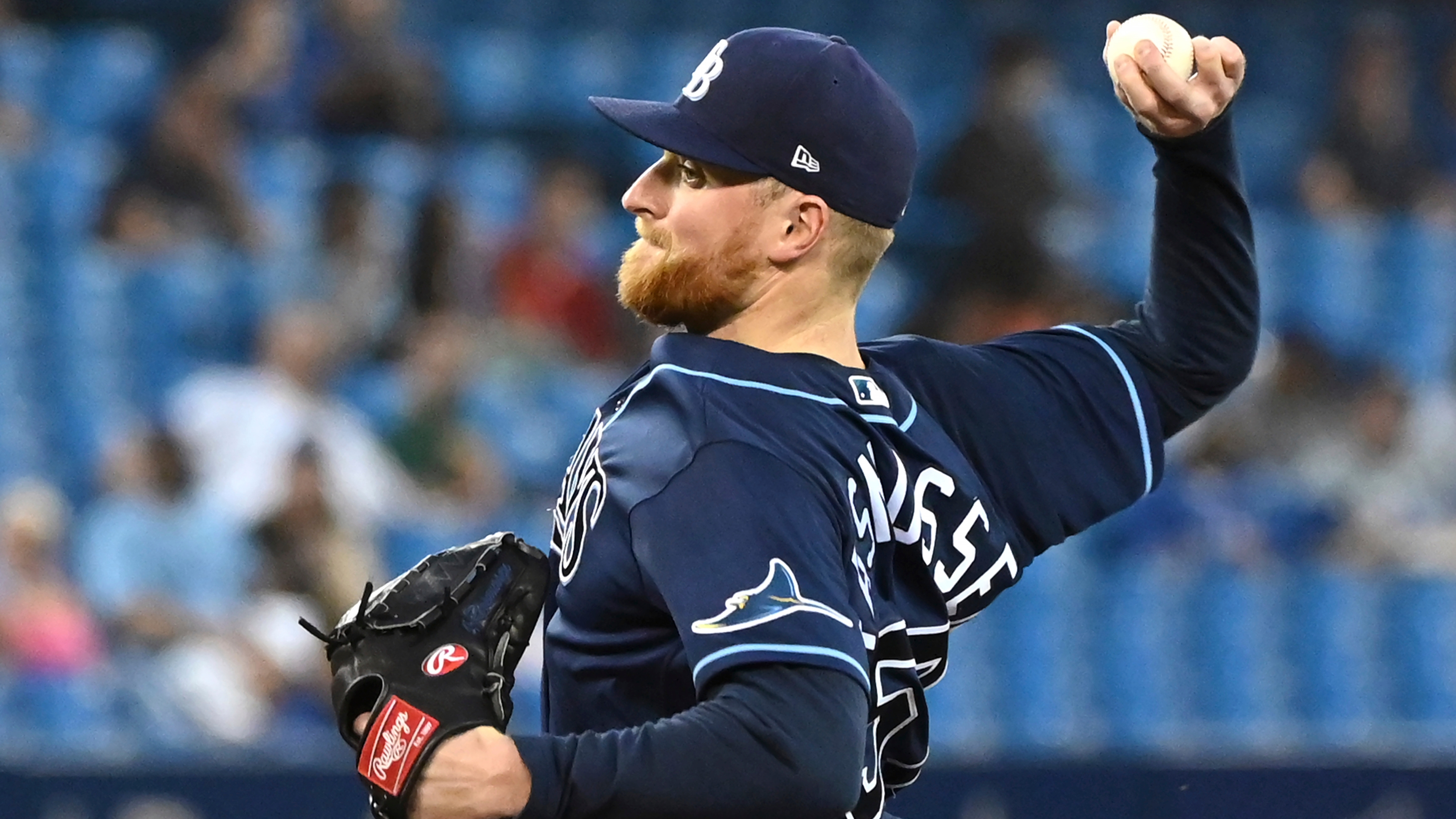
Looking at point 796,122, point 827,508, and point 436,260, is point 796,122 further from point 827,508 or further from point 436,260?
point 436,260

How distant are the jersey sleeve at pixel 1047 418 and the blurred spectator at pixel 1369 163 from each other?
6.22 m

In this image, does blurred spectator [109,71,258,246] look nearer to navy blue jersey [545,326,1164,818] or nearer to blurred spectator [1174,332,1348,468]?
blurred spectator [1174,332,1348,468]

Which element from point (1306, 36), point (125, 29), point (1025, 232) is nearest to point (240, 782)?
point (1025, 232)

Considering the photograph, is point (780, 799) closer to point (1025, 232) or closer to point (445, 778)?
point (445, 778)

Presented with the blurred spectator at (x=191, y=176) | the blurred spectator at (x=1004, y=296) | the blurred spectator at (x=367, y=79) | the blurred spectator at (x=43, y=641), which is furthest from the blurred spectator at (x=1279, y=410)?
the blurred spectator at (x=43, y=641)

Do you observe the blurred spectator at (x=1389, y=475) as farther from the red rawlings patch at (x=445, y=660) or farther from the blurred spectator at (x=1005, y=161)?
the red rawlings patch at (x=445, y=660)

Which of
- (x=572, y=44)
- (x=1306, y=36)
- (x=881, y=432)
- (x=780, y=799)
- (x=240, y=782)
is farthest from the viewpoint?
(x=1306, y=36)

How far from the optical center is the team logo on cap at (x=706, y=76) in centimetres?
238

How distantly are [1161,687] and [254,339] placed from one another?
3.43 metres

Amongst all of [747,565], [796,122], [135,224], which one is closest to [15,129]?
[135,224]

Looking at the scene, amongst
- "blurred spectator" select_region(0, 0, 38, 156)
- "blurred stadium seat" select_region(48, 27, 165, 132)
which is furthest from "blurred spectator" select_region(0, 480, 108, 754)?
"blurred stadium seat" select_region(48, 27, 165, 132)

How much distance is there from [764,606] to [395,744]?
1.36 ft

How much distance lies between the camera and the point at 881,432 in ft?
7.85

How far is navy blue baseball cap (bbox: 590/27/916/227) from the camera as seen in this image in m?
2.34
